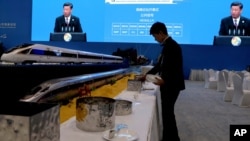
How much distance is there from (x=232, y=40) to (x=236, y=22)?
1.75 ft

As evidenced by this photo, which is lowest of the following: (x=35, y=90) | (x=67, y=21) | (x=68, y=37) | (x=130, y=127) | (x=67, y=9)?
(x=130, y=127)

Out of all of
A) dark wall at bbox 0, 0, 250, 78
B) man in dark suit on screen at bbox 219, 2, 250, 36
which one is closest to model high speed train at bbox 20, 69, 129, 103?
man in dark suit on screen at bbox 219, 2, 250, 36

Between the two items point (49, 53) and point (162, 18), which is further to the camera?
point (162, 18)

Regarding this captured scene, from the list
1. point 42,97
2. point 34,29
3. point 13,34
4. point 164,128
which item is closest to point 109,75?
point 164,128

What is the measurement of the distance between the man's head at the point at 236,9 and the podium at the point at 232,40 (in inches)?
25.1

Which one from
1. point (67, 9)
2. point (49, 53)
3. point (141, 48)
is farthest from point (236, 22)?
point (49, 53)

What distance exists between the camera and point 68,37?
8664mm

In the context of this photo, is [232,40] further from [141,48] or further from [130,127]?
[130,127]

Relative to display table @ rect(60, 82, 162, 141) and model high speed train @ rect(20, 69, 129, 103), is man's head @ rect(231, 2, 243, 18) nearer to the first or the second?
model high speed train @ rect(20, 69, 129, 103)

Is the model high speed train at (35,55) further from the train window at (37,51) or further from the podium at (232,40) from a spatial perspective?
the podium at (232,40)

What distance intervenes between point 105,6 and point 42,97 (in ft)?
23.5

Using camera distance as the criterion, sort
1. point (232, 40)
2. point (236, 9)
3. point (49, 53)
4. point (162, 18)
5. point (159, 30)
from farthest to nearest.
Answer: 1. point (232, 40)
2. point (236, 9)
3. point (162, 18)
4. point (159, 30)
5. point (49, 53)

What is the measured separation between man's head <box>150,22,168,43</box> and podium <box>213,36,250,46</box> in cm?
627

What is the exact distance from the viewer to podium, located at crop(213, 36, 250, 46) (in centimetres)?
780
